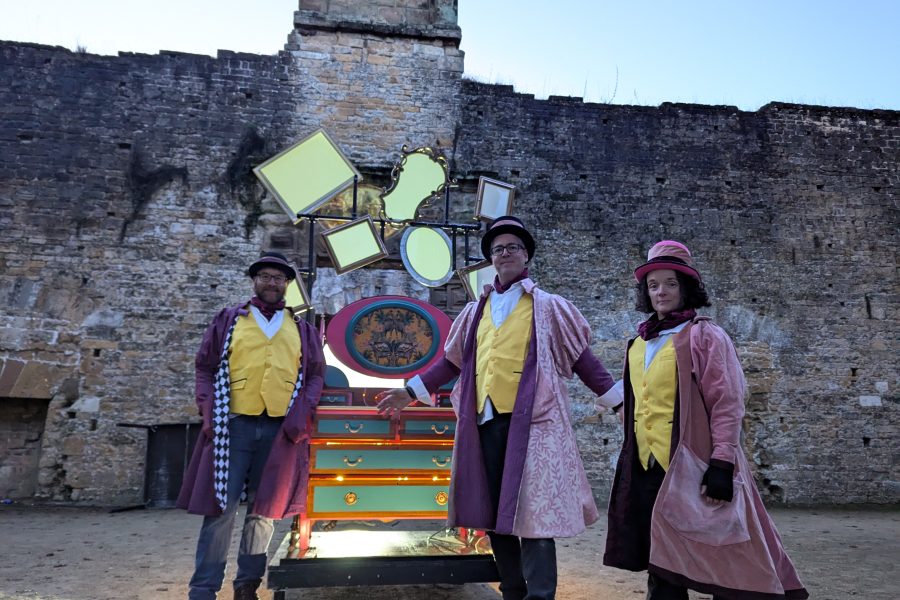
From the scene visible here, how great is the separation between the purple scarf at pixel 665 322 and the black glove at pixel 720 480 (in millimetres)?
494

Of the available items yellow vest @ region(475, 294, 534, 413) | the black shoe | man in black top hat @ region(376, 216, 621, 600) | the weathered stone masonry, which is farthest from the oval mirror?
the weathered stone masonry

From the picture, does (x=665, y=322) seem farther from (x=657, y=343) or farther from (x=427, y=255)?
(x=427, y=255)

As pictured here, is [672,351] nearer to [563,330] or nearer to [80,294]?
[563,330]

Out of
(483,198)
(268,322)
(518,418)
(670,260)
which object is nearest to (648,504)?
(518,418)

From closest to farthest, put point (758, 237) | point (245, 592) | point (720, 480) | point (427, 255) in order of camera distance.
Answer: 1. point (720, 480)
2. point (245, 592)
3. point (427, 255)
4. point (758, 237)

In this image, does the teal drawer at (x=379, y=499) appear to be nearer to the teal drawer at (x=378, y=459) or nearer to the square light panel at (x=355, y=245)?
the teal drawer at (x=378, y=459)

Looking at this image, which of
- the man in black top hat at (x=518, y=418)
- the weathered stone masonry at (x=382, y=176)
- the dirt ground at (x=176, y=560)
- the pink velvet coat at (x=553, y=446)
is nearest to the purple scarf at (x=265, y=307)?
the man in black top hat at (x=518, y=418)

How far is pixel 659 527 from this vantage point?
1.89 meters

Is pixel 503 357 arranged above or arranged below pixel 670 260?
below

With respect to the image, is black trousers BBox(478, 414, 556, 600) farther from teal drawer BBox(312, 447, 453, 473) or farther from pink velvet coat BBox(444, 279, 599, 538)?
teal drawer BBox(312, 447, 453, 473)

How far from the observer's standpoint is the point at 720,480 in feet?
5.92

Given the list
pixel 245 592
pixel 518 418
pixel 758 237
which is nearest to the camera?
pixel 518 418

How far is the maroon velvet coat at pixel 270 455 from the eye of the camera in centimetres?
252

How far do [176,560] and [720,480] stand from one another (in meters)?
3.48
